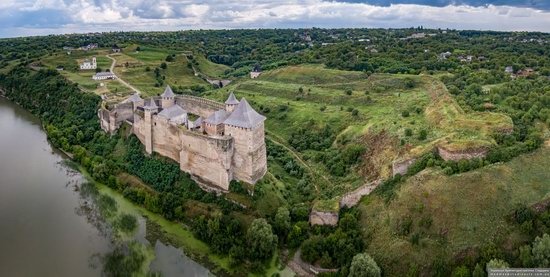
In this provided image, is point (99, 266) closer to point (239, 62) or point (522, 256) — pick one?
point (522, 256)

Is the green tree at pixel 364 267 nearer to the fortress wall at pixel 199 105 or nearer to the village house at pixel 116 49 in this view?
the fortress wall at pixel 199 105

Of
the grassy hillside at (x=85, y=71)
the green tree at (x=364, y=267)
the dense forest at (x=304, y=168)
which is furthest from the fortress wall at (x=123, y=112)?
the green tree at (x=364, y=267)

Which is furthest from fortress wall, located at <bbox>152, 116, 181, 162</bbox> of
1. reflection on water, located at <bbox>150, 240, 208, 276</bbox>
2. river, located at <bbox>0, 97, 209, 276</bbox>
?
reflection on water, located at <bbox>150, 240, 208, 276</bbox>

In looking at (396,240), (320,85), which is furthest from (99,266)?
(320,85)

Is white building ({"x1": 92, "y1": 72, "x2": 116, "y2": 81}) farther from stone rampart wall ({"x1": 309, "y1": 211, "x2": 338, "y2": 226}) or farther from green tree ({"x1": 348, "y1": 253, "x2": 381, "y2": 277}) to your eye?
green tree ({"x1": 348, "y1": 253, "x2": 381, "y2": 277})

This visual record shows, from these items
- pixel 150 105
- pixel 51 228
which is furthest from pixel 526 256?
pixel 51 228
